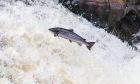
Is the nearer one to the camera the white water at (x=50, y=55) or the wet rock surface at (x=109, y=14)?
the white water at (x=50, y=55)

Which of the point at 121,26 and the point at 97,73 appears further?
the point at 121,26

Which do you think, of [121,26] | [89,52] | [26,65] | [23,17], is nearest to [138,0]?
[121,26]

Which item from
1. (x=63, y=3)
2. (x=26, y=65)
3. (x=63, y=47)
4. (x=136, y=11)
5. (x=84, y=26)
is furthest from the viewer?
(x=136, y=11)

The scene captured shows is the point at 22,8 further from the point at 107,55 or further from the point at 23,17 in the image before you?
the point at 107,55

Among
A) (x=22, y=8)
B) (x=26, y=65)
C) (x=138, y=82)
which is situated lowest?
(x=138, y=82)

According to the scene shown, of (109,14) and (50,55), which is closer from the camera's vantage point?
(50,55)
